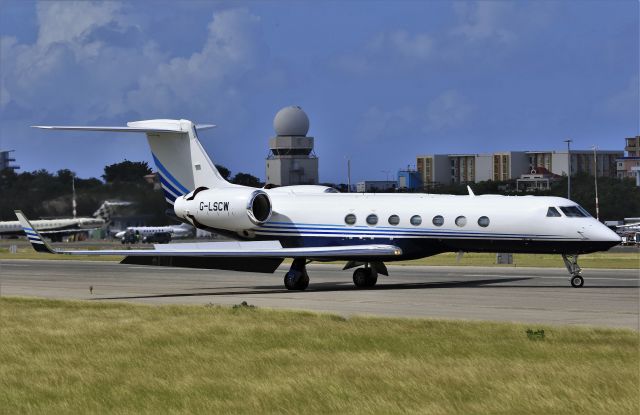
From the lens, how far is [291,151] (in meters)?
140

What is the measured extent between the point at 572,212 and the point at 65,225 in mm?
71108

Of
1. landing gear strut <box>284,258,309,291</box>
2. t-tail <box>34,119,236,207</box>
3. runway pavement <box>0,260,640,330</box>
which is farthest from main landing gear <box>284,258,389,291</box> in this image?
t-tail <box>34,119,236,207</box>

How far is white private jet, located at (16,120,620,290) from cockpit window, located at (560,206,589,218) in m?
0.03

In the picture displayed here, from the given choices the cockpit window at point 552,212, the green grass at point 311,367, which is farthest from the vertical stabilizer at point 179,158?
the green grass at point 311,367

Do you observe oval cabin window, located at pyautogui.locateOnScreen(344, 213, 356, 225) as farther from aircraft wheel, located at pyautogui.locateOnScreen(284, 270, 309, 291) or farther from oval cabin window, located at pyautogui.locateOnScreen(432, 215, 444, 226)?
oval cabin window, located at pyautogui.locateOnScreen(432, 215, 444, 226)

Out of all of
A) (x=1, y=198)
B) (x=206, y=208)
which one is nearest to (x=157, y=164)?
(x=206, y=208)

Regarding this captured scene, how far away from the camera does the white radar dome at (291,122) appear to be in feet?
430

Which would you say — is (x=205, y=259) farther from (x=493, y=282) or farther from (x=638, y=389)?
(x=638, y=389)

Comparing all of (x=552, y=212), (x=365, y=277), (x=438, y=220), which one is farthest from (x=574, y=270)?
(x=365, y=277)

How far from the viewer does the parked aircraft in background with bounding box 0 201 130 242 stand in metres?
77.4

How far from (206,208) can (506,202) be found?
29.2 ft

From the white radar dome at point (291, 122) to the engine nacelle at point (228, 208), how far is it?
9831 cm

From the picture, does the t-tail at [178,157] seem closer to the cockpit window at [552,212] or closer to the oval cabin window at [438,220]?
the oval cabin window at [438,220]

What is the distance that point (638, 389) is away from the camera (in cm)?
1305
